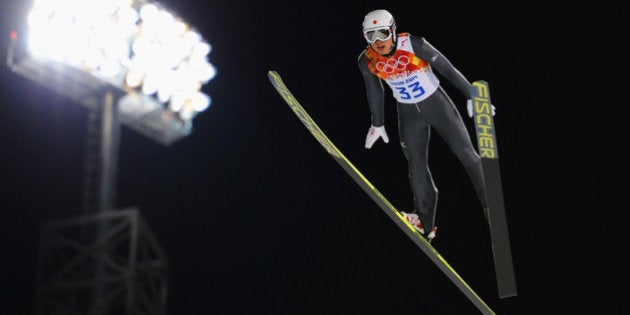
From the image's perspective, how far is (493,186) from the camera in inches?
220

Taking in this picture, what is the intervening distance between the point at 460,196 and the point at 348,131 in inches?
56.7

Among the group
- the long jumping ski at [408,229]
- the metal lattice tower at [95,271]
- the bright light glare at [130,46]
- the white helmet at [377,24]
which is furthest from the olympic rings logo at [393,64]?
the bright light glare at [130,46]

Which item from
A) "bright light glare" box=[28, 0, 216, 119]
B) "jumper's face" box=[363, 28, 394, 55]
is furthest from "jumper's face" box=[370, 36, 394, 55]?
"bright light glare" box=[28, 0, 216, 119]

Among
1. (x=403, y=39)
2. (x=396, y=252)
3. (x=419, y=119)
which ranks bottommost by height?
(x=396, y=252)

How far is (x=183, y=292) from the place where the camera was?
17.6 meters

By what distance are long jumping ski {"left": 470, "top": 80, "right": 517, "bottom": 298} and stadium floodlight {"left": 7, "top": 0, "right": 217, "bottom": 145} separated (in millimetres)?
9154

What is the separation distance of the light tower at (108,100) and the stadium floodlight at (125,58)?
0.06 feet

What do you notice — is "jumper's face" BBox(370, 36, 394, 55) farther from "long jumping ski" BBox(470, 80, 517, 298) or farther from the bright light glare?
the bright light glare

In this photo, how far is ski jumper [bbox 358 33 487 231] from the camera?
582 cm

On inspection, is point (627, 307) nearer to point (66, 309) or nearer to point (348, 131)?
point (348, 131)

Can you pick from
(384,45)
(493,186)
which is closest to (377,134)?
(384,45)

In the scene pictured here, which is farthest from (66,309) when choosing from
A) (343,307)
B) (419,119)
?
(419,119)

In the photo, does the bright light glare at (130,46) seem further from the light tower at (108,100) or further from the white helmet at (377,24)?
the white helmet at (377,24)

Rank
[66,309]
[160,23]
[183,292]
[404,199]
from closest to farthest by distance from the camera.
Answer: [404,199], [66,309], [160,23], [183,292]
